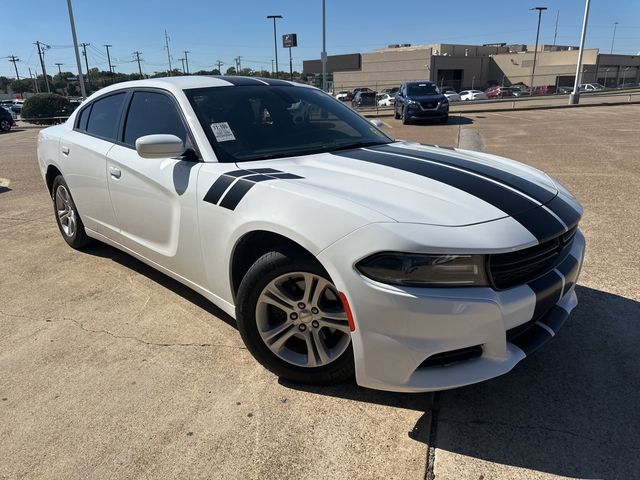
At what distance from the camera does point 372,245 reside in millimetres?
2082

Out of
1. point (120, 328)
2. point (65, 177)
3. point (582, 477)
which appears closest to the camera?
point (582, 477)

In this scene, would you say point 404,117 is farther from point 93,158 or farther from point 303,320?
point 303,320

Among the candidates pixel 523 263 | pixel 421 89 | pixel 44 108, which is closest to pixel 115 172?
pixel 523 263

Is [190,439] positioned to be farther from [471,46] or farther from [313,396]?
[471,46]

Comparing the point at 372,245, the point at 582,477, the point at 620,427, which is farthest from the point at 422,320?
the point at 620,427

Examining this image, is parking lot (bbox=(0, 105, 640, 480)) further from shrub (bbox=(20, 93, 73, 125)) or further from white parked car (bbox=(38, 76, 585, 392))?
shrub (bbox=(20, 93, 73, 125))

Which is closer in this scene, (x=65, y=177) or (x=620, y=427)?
(x=620, y=427)

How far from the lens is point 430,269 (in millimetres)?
2064

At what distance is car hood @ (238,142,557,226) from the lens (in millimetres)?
2244

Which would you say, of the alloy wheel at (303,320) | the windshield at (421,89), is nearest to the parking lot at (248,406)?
the alloy wheel at (303,320)

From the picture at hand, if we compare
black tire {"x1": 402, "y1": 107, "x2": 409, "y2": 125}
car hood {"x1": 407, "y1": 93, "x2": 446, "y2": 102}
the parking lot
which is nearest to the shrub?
black tire {"x1": 402, "y1": 107, "x2": 409, "y2": 125}

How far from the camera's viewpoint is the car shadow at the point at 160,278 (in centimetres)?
351

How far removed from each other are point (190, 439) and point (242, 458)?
0.94 ft

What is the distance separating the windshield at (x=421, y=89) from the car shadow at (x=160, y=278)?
54.1 feet
